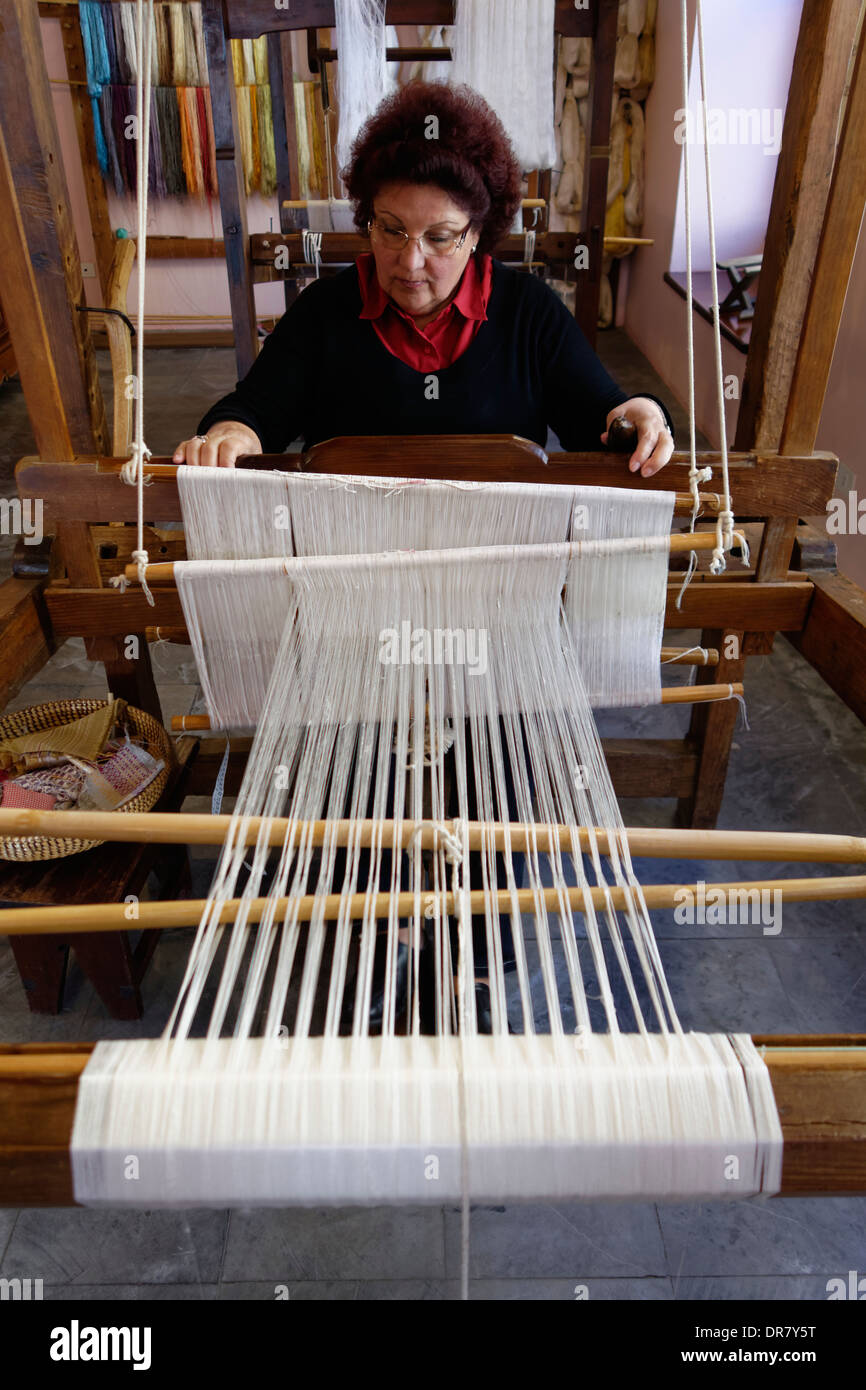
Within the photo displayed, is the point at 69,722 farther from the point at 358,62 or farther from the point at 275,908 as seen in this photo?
the point at 358,62

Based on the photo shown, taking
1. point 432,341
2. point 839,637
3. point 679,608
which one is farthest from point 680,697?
point 432,341

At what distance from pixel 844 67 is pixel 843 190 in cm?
17

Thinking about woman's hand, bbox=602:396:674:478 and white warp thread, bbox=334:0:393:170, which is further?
white warp thread, bbox=334:0:393:170

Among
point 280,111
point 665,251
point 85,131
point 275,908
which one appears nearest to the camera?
point 275,908

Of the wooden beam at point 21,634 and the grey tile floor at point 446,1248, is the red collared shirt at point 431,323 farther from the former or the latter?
the grey tile floor at point 446,1248

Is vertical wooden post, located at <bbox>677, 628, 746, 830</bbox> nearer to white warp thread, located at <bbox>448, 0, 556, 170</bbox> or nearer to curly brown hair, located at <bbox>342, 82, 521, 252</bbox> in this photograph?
curly brown hair, located at <bbox>342, 82, 521, 252</bbox>

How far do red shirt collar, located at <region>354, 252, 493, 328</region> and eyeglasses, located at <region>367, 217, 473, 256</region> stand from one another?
10 centimetres

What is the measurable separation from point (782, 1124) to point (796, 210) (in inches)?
56.2

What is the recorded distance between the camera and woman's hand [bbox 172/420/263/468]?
1531 mm

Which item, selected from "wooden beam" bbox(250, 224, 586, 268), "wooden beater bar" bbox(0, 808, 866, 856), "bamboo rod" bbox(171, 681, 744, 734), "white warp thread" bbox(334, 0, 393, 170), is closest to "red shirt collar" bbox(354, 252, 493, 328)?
"bamboo rod" bbox(171, 681, 744, 734)

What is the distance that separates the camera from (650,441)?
1.50m

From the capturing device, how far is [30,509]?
1617 millimetres
